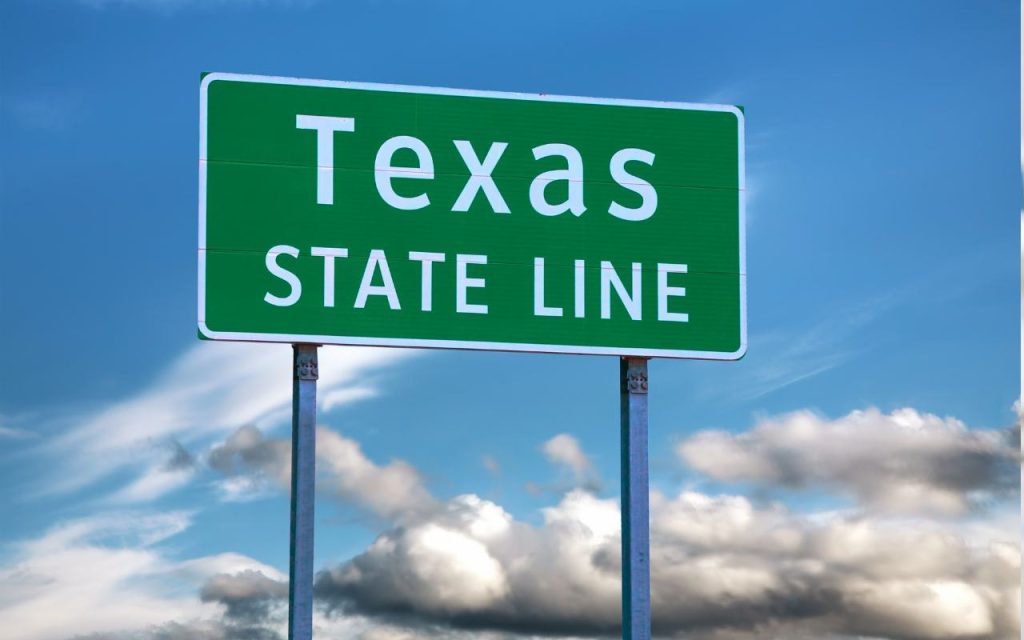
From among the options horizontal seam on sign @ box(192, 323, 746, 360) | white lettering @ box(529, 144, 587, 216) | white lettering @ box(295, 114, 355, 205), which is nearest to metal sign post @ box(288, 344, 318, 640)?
horizontal seam on sign @ box(192, 323, 746, 360)

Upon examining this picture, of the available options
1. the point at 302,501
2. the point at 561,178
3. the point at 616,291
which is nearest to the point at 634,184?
the point at 561,178

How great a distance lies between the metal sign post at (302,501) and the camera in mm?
14672

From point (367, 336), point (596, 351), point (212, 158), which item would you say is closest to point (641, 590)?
point (596, 351)

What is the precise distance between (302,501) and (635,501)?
3113 mm

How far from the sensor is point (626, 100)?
16.3m

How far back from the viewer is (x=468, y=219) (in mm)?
15797

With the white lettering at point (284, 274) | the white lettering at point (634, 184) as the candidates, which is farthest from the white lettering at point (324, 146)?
the white lettering at point (634, 184)

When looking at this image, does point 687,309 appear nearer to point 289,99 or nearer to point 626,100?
point 626,100

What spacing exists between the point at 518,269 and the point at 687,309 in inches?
66.8

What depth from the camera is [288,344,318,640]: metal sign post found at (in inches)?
578

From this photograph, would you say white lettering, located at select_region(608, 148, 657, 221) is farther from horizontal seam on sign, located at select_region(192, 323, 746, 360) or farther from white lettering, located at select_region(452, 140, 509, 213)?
horizontal seam on sign, located at select_region(192, 323, 746, 360)

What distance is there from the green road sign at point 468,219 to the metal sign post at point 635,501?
14.2 inches

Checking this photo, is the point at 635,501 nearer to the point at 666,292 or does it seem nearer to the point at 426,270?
the point at 666,292

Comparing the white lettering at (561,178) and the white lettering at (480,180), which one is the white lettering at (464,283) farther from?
the white lettering at (561,178)
